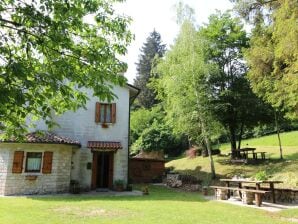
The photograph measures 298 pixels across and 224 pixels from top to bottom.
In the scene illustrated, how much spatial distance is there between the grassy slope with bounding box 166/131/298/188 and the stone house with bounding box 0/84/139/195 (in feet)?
22.3

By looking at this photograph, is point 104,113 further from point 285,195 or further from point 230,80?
point 230,80

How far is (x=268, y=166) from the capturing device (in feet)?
63.1

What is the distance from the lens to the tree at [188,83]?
64.7ft

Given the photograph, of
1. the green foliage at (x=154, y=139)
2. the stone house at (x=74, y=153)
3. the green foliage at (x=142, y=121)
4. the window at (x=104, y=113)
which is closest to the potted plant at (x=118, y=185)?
the stone house at (x=74, y=153)

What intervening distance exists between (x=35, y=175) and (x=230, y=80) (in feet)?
53.3

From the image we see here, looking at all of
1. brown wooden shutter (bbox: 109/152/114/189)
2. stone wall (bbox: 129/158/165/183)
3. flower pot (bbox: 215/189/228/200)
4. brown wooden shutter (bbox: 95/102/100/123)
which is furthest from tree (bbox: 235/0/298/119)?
stone wall (bbox: 129/158/165/183)

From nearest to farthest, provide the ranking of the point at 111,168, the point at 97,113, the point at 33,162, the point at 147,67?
1. the point at 33,162
2. the point at 111,168
3. the point at 97,113
4. the point at 147,67

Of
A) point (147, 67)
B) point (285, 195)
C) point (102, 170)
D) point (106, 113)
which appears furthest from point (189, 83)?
point (147, 67)

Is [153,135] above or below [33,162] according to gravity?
above

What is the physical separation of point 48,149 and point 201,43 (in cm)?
1234

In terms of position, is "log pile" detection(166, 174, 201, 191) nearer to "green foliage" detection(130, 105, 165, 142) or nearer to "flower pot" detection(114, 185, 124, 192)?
"flower pot" detection(114, 185, 124, 192)

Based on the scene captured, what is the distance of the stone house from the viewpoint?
1496 centimetres

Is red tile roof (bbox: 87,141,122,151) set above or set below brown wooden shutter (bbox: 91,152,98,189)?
above

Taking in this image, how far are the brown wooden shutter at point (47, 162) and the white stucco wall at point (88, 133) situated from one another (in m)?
1.95
